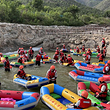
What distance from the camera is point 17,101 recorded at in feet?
17.8

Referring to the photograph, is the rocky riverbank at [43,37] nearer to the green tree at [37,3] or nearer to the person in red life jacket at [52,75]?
the person in red life jacket at [52,75]

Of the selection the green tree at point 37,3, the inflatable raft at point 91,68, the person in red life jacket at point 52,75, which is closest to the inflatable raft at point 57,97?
the person in red life jacket at point 52,75

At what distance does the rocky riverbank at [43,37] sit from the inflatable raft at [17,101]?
46.6ft

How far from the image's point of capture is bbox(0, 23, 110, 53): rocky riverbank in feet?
65.4

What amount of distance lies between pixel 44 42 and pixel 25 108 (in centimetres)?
1772

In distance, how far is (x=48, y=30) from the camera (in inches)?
980

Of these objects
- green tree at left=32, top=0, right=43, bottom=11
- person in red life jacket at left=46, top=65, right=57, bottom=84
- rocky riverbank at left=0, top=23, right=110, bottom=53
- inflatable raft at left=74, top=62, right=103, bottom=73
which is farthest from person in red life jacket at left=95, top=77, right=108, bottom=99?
green tree at left=32, top=0, right=43, bottom=11

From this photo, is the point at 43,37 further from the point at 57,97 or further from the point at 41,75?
the point at 57,97

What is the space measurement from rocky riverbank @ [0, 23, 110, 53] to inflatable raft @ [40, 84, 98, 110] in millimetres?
13874

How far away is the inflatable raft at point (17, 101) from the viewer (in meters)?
5.21

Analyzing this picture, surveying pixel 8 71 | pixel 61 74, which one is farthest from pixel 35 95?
pixel 8 71

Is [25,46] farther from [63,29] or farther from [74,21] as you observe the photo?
[74,21]

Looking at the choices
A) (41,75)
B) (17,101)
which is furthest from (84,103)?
(41,75)

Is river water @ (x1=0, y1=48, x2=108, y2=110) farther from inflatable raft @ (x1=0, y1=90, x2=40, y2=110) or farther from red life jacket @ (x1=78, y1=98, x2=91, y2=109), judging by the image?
red life jacket @ (x1=78, y1=98, x2=91, y2=109)
